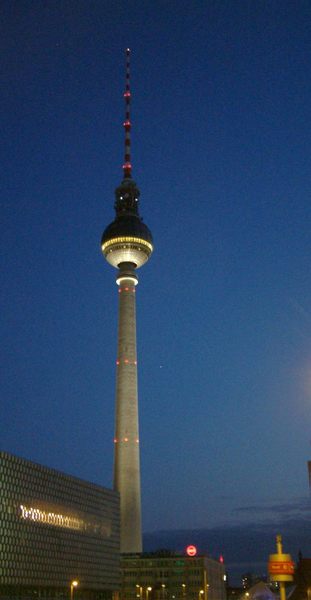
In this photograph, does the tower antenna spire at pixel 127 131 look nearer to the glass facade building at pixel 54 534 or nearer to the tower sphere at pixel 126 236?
the tower sphere at pixel 126 236

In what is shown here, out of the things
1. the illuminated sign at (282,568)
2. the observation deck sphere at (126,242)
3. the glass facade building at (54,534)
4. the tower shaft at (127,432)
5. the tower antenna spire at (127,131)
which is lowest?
the illuminated sign at (282,568)

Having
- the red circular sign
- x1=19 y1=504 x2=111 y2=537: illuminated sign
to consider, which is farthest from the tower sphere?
the red circular sign

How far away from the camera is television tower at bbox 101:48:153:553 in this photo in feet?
532

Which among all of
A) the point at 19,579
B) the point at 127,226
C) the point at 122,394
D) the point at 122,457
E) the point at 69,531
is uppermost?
the point at 127,226

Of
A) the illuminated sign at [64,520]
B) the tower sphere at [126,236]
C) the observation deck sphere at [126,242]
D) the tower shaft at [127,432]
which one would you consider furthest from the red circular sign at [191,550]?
the observation deck sphere at [126,242]

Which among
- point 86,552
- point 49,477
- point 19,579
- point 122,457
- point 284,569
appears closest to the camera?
point 284,569

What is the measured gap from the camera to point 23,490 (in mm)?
119062

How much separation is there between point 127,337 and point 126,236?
26997mm

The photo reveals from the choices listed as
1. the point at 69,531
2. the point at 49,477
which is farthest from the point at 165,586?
the point at 49,477

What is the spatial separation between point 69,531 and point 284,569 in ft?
395

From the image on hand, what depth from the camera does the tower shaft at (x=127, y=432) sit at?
162m

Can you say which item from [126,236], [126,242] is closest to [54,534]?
[126,242]

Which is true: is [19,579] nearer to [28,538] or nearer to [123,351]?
[28,538]

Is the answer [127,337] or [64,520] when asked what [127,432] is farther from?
[64,520]
